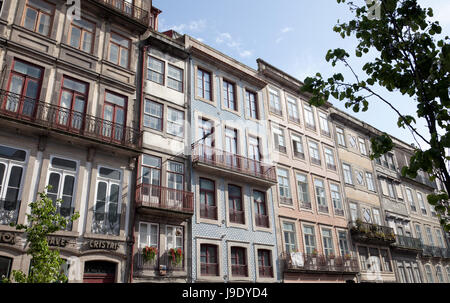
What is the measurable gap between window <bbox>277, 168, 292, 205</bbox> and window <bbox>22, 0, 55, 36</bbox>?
594 inches

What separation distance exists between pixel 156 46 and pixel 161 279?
39.4ft

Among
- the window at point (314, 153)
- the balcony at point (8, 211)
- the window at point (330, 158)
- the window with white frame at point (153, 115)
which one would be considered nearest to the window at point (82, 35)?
the window with white frame at point (153, 115)

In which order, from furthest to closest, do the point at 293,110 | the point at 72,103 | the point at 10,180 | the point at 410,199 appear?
the point at 410,199 < the point at 293,110 < the point at 72,103 < the point at 10,180

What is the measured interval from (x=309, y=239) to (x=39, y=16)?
19.2 metres

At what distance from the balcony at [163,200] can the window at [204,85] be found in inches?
259

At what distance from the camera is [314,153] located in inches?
1045

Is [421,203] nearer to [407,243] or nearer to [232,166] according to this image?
[407,243]

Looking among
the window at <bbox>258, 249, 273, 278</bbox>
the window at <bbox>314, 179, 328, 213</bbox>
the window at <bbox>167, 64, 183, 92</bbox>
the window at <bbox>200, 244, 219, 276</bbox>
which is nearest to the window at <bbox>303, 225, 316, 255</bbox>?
the window at <bbox>314, 179, 328, 213</bbox>

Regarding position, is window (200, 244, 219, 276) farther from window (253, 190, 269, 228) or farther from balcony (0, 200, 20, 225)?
balcony (0, 200, 20, 225)

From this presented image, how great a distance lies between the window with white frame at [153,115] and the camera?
17.5 metres

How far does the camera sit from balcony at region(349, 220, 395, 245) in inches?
1001

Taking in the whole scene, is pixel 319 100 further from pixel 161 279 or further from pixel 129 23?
pixel 129 23

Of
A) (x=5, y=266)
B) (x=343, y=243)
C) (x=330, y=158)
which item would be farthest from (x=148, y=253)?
(x=330, y=158)
